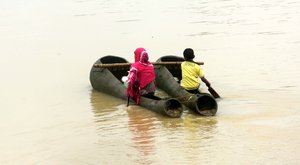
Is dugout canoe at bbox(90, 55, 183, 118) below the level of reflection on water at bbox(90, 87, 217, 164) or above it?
above

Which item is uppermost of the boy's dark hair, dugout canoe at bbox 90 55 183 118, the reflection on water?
the boy's dark hair

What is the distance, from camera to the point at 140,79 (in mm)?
9289

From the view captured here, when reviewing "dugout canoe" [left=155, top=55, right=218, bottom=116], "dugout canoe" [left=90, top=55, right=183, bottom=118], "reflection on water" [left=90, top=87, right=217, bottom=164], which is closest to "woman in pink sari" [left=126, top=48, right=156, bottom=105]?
"dugout canoe" [left=90, top=55, right=183, bottom=118]

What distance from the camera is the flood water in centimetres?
735

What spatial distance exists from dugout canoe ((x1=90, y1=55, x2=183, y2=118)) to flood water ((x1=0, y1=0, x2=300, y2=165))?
15 centimetres

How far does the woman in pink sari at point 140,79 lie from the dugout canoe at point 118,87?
0.15 metres

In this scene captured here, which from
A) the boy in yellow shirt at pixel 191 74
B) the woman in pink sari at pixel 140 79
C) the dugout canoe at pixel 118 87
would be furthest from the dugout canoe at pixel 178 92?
the woman in pink sari at pixel 140 79

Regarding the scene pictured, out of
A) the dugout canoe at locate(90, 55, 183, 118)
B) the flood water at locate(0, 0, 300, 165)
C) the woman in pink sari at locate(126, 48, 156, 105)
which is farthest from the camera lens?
the woman in pink sari at locate(126, 48, 156, 105)

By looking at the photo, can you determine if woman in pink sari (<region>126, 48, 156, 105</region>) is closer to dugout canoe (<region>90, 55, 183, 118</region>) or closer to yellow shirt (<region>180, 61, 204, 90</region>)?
dugout canoe (<region>90, 55, 183, 118</region>)

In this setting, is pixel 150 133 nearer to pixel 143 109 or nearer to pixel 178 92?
pixel 143 109

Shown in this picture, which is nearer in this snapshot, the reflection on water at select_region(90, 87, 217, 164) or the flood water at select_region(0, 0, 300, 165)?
the reflection on water at select_region(90, 87, 217, 164)

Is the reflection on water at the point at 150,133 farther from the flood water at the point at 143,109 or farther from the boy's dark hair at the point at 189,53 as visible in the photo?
the boy's dark hair at the point at 189,53

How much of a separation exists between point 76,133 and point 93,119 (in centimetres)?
73

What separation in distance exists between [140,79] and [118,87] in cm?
106
